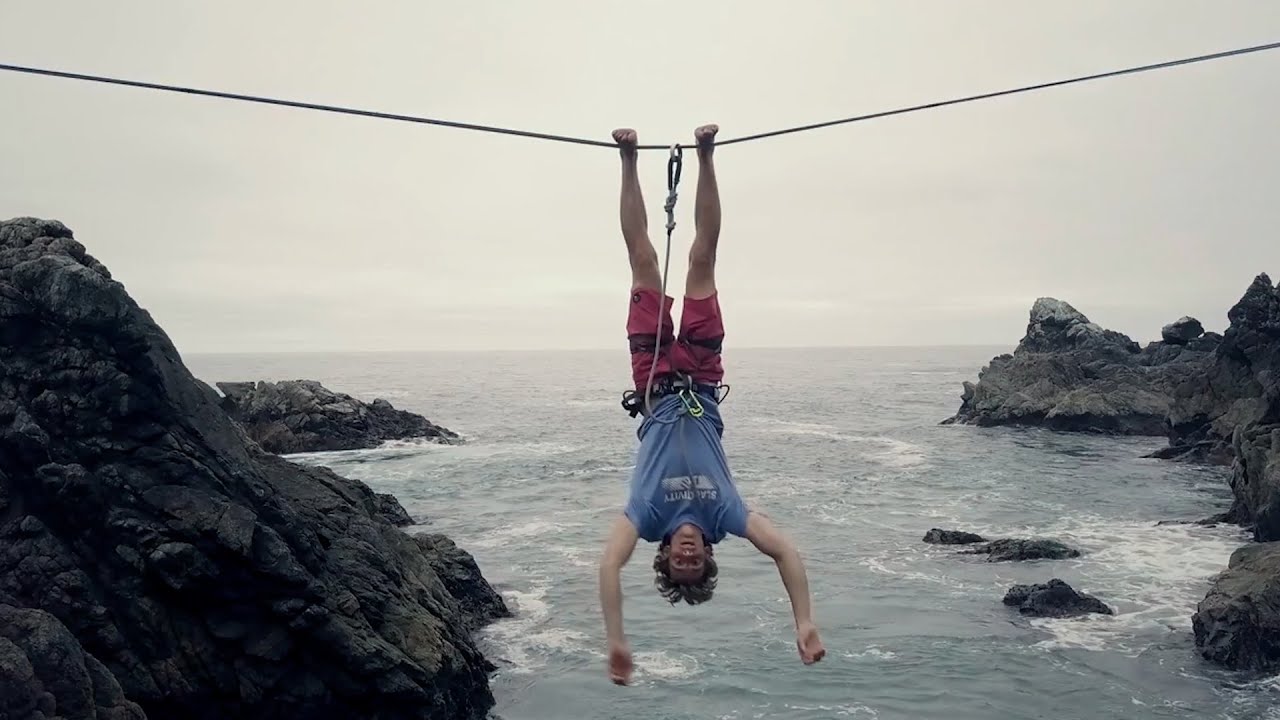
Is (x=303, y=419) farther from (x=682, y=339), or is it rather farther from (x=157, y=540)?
(x=682, y=339)

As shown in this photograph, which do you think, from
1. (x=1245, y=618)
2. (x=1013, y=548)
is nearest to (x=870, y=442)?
(x=1013, y=548)

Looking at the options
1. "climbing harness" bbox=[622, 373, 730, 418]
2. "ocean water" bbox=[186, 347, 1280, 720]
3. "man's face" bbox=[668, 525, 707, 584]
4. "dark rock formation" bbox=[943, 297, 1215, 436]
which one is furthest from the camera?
"dark rock formation" bbox=[943, 297, 1215, 436]

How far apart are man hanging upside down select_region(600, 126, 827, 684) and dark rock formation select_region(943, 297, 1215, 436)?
49.6m

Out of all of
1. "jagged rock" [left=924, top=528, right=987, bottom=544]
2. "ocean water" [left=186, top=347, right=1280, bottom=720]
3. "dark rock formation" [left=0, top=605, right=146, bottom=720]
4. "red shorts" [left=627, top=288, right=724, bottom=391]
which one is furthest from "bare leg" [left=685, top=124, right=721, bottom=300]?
"jagged rock" [left=924, top=528, right=987, bottom=544]

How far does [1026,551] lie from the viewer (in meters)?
28.6

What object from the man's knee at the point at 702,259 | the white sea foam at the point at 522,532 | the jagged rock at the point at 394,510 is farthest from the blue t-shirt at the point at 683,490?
the jagged rock at the point at 394,510

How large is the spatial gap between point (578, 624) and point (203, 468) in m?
11.8

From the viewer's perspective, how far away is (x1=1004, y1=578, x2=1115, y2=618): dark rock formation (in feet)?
75.6

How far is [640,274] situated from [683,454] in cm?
151

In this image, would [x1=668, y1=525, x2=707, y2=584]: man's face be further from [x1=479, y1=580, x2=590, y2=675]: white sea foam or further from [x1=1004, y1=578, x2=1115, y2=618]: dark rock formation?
[x1=1004, y1=578, x2=1115, y2=618]: dark rock formation

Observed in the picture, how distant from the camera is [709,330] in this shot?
7.33m

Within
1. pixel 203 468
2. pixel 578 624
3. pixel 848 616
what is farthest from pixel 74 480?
pixel 848 616

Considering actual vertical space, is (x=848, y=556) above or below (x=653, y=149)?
below

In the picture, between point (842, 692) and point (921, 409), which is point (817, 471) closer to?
point (842, 692)
